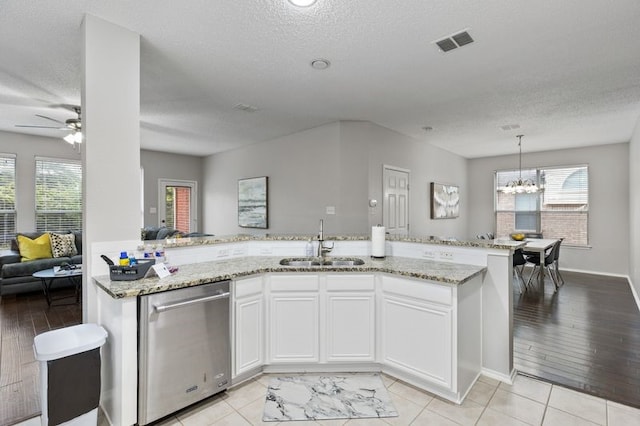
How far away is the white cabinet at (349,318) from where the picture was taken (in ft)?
8.32

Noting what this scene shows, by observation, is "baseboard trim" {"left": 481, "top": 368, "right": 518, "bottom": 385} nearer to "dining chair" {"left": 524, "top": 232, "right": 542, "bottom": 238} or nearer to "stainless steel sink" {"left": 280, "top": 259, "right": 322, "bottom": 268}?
"stainless steel sink" {"left": 280, "top": 259, "right": 322, "bottom": 268}

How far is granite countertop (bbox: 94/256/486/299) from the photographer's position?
1.92 m

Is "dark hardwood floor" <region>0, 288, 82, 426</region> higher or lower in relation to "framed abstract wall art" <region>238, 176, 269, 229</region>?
lower

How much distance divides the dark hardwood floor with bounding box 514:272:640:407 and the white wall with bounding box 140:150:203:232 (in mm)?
7180

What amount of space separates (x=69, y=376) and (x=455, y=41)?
3392 millimetres

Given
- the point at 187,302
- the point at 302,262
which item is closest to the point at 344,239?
the point at 302,262

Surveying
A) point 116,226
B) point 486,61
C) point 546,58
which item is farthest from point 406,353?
point 546,58

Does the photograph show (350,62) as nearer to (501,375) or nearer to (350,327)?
(350,327)

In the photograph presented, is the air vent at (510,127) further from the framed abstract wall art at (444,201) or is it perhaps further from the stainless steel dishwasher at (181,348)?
the stainless steel dishwasher at (181,348)

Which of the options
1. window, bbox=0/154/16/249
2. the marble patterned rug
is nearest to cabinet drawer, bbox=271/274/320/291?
the marble patterned rug

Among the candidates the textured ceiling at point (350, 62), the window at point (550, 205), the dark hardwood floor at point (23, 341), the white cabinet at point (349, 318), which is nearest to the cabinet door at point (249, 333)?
the white cabinet at point (349, 318)

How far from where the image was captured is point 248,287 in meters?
2.40

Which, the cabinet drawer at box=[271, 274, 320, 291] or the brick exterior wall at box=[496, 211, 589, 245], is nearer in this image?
the cabinet drawer at box=[271, 274, 320, 291]

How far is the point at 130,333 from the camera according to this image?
6.03 ft
